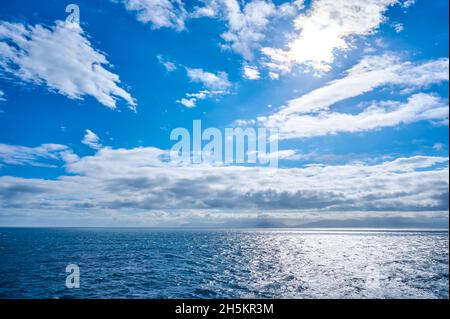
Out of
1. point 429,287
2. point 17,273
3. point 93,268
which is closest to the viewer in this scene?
point 429,287

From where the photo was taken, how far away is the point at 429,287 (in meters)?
34.5

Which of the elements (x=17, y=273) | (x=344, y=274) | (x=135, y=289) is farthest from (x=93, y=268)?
(x=344, y=274)
